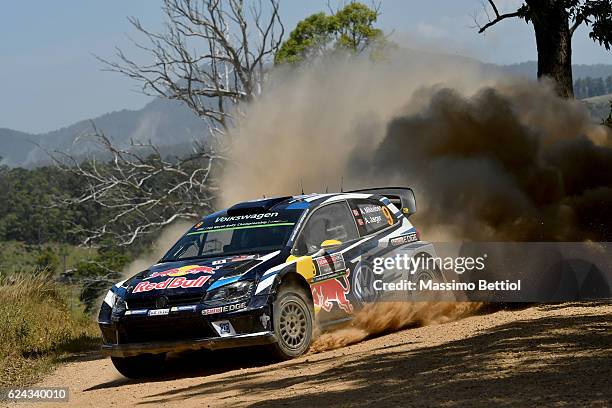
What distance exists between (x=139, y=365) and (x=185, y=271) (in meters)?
1.18

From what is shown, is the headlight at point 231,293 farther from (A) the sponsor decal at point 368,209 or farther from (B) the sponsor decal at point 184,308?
(A) the sponsor decal at point 368,209

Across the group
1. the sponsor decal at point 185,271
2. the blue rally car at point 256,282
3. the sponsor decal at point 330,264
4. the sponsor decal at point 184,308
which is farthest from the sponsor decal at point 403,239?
the sponsor decal at point 184,308

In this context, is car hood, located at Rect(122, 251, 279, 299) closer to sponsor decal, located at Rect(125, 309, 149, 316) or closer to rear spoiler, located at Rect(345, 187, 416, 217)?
sponsor decal, located at Rect(125, 309, 149, 316)

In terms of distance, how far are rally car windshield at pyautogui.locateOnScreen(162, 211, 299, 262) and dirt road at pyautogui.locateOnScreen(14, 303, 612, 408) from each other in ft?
3.86

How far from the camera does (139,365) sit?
9.93 m

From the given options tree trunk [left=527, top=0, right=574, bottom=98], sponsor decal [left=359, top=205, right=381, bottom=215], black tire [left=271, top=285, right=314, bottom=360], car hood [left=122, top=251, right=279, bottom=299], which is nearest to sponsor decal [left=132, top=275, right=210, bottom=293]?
car hood [left=122, top=251, right=279, bottom=299]

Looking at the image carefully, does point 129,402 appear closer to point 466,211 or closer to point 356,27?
point 466,211

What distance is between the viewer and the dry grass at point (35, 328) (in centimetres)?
1171

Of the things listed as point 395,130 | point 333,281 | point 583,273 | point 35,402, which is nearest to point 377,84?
point 395,130

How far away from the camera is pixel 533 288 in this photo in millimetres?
12719

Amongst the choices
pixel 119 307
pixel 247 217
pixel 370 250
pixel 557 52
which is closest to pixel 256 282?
pixel 119 307

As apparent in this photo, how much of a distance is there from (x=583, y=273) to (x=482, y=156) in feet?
9.65

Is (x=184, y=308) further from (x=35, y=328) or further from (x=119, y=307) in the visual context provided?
(x=35, y=328)

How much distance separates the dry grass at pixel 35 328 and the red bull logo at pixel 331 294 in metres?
3.52
